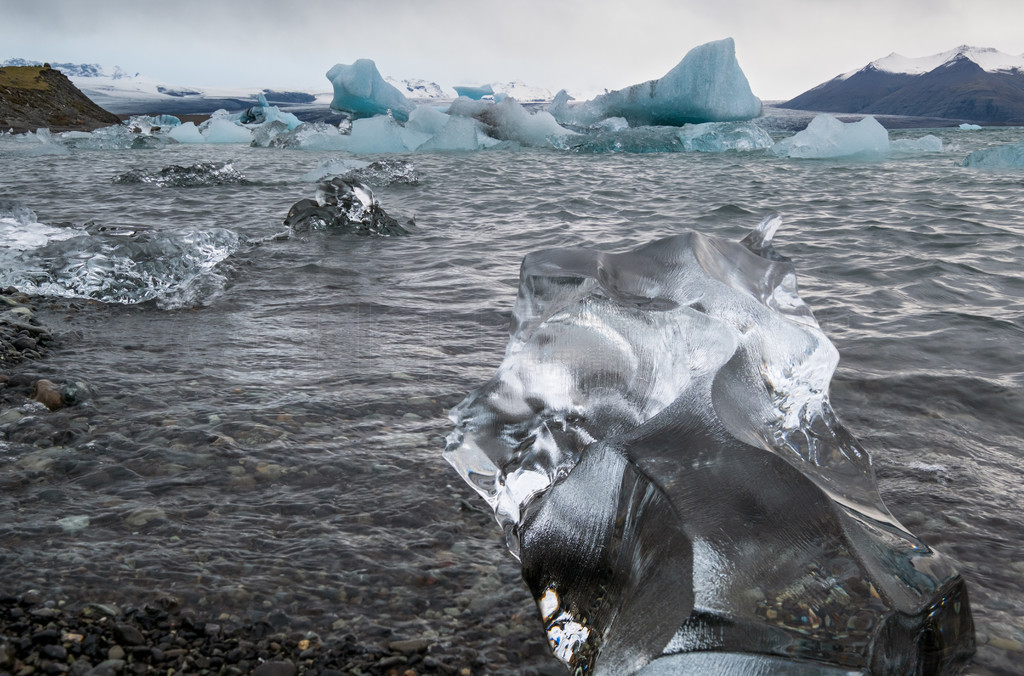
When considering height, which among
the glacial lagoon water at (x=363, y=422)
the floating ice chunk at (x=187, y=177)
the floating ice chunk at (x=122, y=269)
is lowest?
the glacial lagoon water at (x=363, y=422)

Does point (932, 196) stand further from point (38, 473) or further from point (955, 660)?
point (38, 473)

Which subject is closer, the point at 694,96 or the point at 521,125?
the point at 521,125

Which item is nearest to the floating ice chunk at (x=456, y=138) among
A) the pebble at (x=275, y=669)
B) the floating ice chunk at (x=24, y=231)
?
the floating ice chunk at (x=24, y=231)

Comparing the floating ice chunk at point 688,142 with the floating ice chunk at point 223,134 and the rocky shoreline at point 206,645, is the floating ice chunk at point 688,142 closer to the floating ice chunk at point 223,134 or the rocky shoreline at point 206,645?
the floating ice chunk at point 223,134

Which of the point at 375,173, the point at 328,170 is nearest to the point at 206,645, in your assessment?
the point at 375,173

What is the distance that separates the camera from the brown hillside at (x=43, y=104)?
34406 mm

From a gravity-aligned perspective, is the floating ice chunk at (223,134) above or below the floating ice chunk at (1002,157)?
above

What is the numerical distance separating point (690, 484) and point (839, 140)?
17.5m

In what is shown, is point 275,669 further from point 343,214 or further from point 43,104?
point 43,104

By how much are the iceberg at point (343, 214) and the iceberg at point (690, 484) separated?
4.36 metres

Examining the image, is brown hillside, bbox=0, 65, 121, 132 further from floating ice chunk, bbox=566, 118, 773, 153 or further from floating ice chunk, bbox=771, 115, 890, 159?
floating ice chunk, bbox=771, 115, 890, 159

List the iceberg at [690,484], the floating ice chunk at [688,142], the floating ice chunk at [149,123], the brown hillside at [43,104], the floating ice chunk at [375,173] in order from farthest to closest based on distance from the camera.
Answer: the brown hillside at [43,104], the floating ice chunk at [149,123], the floating ice chunk at [688,142], the floating ice chunk at [375,173], the iceberg at [690,484]

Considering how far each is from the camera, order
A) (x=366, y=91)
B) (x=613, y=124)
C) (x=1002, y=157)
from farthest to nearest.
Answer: (x=366, y=91)
(x=613, y=124)
(x=1002, y=157)

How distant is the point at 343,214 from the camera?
6.74m
